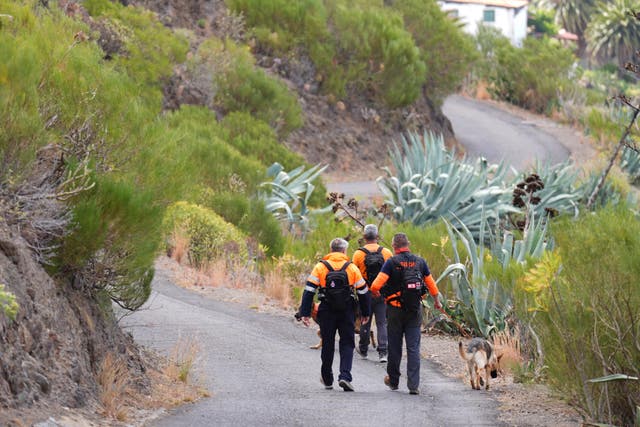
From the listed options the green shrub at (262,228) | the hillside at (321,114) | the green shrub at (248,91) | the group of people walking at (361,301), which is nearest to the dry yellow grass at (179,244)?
the green shrub at (262,228)

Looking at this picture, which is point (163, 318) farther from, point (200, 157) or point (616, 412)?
point (200, 157)

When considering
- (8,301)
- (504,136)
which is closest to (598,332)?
(8,301)

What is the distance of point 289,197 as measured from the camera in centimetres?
2623

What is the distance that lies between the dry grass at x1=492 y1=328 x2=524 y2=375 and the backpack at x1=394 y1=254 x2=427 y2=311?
1.98 meters

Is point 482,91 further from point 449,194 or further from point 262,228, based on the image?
point 262,228

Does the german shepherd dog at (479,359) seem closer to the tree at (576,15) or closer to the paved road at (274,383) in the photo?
the paved road at (274,383)

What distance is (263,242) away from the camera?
24.0 meters

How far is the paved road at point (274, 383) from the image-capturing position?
11336mm

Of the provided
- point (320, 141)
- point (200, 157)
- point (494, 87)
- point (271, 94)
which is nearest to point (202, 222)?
point (200, 157)

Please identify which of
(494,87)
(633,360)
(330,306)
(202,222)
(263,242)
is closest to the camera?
(633,360)

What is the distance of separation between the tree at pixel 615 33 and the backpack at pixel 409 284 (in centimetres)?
8752

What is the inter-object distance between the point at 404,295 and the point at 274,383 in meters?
1.50

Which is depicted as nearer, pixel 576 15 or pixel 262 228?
pixel 262 228

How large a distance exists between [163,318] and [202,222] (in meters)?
5.89
